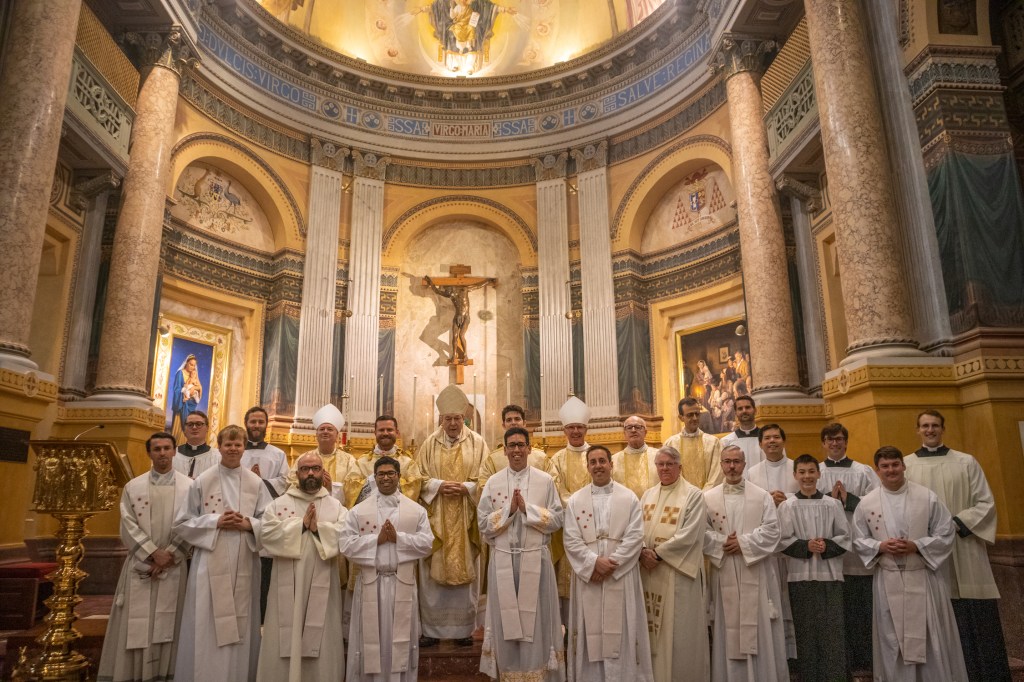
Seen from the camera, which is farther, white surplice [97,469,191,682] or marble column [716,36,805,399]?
marble column [716,36,805,399]

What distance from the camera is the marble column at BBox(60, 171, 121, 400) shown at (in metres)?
9.24

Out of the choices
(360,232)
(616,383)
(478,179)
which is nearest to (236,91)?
(360,232)

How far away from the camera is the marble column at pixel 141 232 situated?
919 centimetres

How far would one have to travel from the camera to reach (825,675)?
4.78 meters

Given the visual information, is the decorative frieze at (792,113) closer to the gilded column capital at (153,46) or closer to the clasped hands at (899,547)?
the clasped hands at (899,547)

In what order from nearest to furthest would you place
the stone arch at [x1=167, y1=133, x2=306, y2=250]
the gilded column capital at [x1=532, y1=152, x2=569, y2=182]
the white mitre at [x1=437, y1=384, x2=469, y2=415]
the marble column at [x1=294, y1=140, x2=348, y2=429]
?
the white mitre at [x1=437, y1=384, x2=469, y2=415] < the stone arch at [x1=167, y1=133, x2=306, y2=250] < the marble column at [x1=294, y1=140, x2=348, y2=429] < the gilded column capital at [x1=532, y1=152, x2=569, y2=182]

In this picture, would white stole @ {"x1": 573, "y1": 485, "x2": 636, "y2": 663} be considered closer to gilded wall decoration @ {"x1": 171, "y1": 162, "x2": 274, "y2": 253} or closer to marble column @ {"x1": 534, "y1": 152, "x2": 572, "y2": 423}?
marble column @ {"x1": 534, "y1": 152, "x2": 572, "y2": 423}

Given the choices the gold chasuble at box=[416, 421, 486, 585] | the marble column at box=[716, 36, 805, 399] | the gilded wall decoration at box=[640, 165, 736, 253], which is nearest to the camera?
the gold chasuble at box=[416, 421, 486, 585]

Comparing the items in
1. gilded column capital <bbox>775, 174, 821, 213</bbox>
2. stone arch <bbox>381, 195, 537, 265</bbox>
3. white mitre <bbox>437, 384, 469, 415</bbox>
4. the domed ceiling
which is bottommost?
white mitre <bbox>437, 384, 469, 415</bbox>

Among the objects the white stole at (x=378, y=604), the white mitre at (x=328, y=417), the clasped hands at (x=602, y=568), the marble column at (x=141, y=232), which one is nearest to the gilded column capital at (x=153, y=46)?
the marble column at (x=141, y=232)

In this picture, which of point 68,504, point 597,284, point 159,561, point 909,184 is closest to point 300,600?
point 159,561

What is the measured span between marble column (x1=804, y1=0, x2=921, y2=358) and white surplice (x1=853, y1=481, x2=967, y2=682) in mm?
1949

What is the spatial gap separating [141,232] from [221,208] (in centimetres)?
312

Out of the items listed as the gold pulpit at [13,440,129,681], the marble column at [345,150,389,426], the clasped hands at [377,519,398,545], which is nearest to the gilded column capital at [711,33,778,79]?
the marble column at [345,150,389,426]
